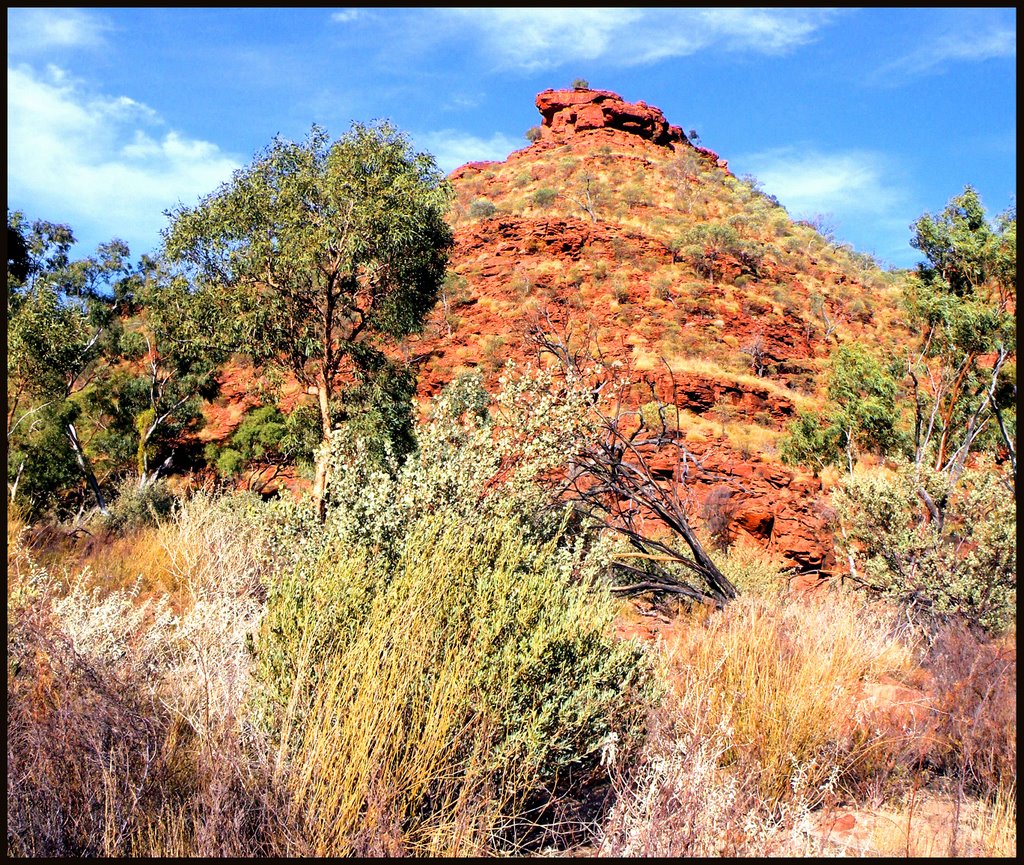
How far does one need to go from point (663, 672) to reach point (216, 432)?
1000 inches

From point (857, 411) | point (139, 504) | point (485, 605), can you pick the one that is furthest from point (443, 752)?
point (139, 504)

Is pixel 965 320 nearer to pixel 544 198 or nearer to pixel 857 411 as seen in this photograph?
pixel 857 411

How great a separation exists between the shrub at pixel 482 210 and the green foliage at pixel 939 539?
3274 cm

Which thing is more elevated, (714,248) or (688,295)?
(714,248)

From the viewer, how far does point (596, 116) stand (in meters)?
54.2

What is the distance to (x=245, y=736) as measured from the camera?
10.2 ft

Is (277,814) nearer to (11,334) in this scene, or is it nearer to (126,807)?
(126,807)

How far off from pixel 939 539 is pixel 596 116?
5367 cm

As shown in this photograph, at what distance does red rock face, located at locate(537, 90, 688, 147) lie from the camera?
54188 millimetres

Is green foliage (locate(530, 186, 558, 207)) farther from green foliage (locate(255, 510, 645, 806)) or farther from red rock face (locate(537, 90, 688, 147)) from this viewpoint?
green foliage (locate(255, 510, 645, 806))

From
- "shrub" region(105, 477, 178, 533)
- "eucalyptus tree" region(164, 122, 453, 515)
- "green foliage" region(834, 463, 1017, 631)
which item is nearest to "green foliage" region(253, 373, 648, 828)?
"green foliage" region(834, 463, 1017, 631)

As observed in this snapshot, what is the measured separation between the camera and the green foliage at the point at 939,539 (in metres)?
6.62

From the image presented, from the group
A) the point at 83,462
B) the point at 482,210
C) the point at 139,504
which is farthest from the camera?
the point at 482,210

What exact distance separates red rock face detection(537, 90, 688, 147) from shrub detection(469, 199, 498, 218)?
18263 millimetres
